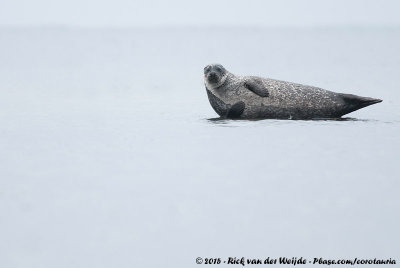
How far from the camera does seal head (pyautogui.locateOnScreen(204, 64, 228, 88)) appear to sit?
12539 millimetres

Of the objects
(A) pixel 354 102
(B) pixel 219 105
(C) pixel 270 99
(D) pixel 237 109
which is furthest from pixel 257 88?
(A) pixel 354 102

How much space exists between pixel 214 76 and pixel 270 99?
1043 millimetres

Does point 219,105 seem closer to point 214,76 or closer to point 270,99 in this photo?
point 214,76

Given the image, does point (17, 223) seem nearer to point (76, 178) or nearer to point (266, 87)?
point (76, 178)

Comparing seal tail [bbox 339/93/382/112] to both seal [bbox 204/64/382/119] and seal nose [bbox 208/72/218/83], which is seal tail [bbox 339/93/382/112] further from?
seal nose [bbox 208/72/218/83]

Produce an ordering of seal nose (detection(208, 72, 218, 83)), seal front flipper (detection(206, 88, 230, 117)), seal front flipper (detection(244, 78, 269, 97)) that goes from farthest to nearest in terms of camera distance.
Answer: seal front flipper (detection(206, 88, 230, 117)), seal nose (detection(208, 72, 218, 83)), seal front flipper (detection(244, 78, 269, 97))

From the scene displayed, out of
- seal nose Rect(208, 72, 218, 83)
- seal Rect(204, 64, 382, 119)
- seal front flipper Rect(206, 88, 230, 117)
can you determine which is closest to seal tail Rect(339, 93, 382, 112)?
seal Rect(204, 64, 382, 119)

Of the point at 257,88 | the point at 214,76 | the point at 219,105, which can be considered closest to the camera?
the point at 257,88

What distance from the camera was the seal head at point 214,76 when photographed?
12.5 metres

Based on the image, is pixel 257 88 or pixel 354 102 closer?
pixel 257 88

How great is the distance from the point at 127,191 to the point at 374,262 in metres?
3.06

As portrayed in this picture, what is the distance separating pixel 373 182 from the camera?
27.0 ft

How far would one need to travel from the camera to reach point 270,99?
12.5 meters

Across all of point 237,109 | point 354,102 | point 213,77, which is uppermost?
point 213,77
